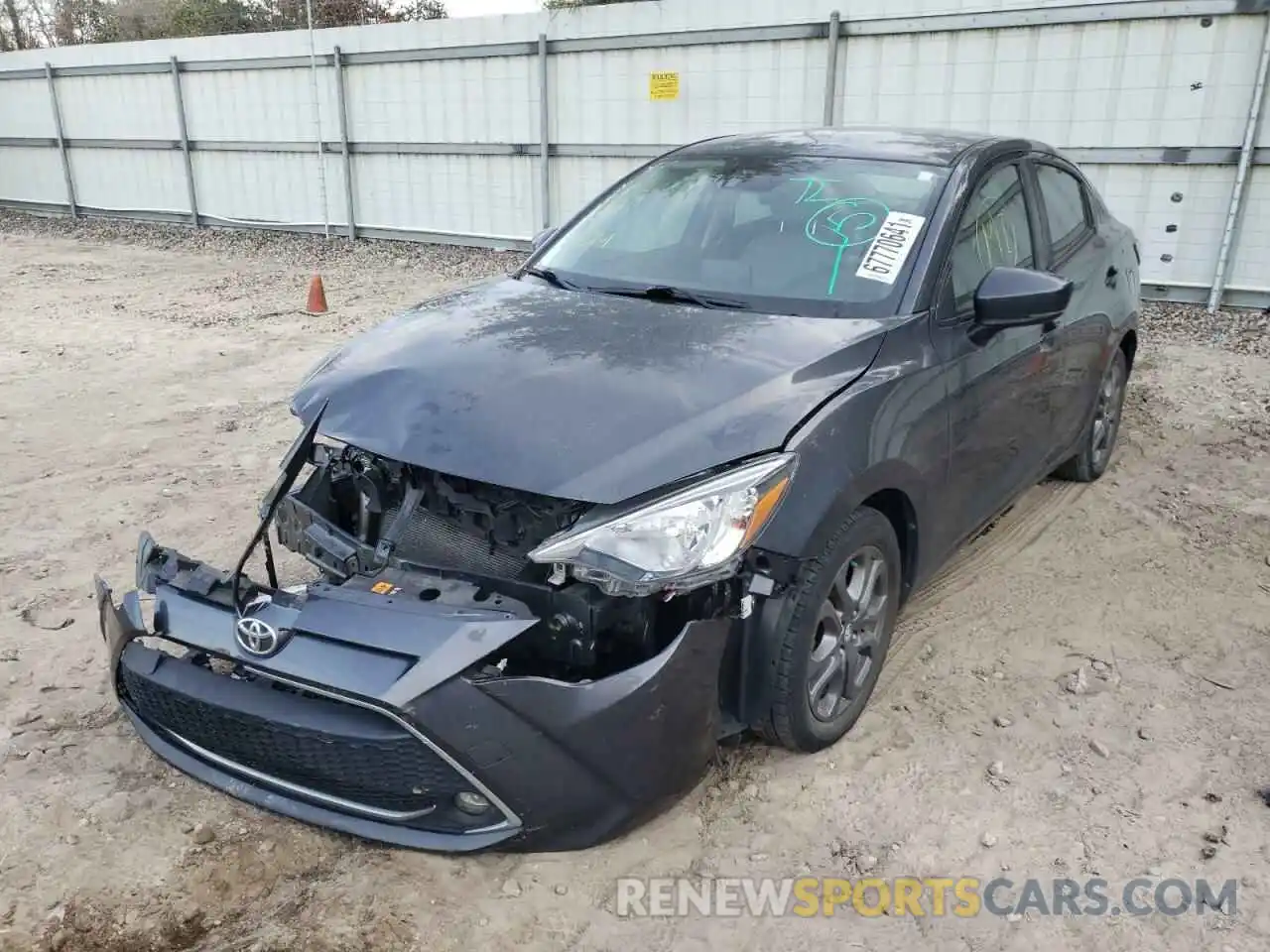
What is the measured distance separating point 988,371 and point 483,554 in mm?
1873

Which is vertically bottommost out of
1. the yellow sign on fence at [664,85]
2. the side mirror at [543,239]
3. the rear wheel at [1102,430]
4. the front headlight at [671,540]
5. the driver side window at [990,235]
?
the rear wheel at [1102,430]

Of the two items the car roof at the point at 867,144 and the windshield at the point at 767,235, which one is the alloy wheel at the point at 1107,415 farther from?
the windshield at the point at 767,235

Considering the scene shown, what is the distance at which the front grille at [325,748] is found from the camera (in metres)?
2.27

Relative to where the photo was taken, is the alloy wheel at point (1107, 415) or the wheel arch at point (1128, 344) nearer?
the alloy wheel at point (1107, 415)

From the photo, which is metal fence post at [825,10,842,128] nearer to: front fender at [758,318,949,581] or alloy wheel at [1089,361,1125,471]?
alloy wheel at [1089,361,1125,471]

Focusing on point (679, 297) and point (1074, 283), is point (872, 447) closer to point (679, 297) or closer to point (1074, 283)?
point (679, 297)

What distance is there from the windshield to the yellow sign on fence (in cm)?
695

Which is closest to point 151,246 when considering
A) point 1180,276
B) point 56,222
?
point 56,222

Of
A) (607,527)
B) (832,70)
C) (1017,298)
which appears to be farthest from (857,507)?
(832,70)

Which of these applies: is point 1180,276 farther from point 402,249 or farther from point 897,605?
point 402,249

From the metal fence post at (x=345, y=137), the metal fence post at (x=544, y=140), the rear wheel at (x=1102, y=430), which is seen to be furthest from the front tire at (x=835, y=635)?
the metal fence post at (x=345, y=137)

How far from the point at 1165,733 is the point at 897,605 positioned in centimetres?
90

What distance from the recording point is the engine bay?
2416mm

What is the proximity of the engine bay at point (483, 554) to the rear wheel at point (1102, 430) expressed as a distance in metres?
3.14
